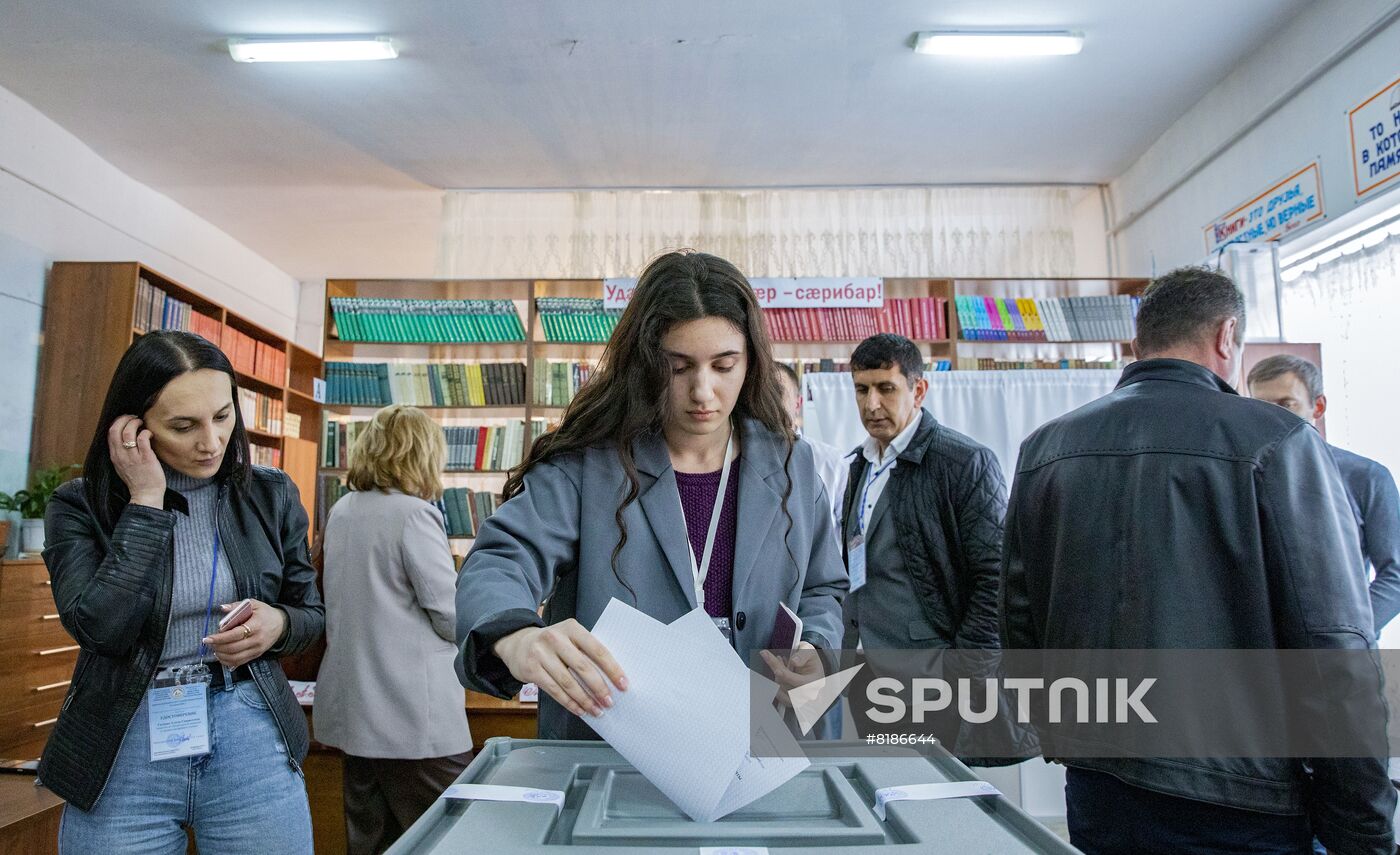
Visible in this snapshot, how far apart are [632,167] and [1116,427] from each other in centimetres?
473

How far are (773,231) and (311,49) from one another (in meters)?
3.09

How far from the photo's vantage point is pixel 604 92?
15.7 ft

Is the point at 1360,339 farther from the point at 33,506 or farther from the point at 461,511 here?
the point at 33,506

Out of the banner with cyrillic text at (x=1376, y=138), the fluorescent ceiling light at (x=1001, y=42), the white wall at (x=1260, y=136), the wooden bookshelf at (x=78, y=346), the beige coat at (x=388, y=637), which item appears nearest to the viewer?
the beige coat at (x=388, y=637)

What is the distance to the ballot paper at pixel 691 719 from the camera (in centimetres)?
73

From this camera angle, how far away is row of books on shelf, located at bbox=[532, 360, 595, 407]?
17.1 ft

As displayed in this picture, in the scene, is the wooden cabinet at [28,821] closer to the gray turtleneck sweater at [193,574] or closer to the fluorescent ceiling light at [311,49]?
the gray turtleneck sweater at [193,574]

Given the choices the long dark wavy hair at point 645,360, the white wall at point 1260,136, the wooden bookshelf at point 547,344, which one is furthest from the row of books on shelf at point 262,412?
the white wall at point 1260,136

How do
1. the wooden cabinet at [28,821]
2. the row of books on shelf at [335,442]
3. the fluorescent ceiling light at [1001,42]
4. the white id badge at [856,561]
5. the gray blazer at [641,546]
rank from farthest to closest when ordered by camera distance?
the row of books on shelf at [335,442]
the fluorescent ceiling light at [1001,42]
the white id badge at [856,561]
the wooden cabinet at [28,821]
the gray blazer at [641,546]

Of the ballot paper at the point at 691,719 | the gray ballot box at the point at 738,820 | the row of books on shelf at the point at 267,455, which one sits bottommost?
the gray ballot box at the point at 738,820

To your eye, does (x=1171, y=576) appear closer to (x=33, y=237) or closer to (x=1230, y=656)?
(x=1230, y=656)

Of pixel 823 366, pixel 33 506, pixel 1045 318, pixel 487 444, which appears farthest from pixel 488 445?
pixel 1045 318

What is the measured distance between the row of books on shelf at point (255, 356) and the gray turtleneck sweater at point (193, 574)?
4.21 meters

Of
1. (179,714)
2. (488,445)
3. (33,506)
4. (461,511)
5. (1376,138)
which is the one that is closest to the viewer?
(179,714)
